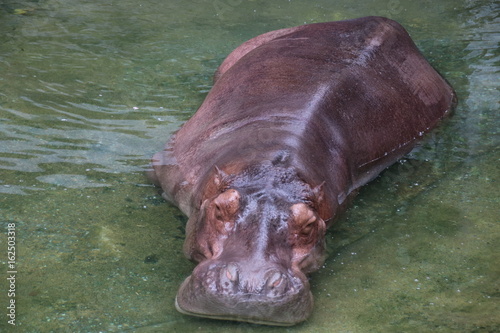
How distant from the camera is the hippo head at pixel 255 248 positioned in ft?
11.6

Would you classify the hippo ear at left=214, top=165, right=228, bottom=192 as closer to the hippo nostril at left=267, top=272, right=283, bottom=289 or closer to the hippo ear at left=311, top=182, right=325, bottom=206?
the hippo ear at left=311, top=182, right=325, bottom=206

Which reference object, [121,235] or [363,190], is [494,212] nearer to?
[363,190]

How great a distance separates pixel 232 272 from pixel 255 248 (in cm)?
23

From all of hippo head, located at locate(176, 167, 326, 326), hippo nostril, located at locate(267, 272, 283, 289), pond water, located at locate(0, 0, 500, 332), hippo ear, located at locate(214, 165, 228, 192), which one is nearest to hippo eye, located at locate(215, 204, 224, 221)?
hippo head, located at locate(176, 167, 326, 326)

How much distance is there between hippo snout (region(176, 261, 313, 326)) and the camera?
351 centimetres

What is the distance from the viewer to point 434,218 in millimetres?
5016

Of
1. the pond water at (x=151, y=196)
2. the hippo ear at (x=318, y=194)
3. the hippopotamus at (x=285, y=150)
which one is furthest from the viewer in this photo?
the hippo ear at (x=318, y=194)

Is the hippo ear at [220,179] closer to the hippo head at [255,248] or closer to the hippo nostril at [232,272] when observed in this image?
the hippo head at [255,248]

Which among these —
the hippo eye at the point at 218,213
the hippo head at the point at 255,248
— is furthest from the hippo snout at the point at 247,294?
the hippo eye at the point at 218,213

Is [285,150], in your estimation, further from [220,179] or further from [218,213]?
[218,213]

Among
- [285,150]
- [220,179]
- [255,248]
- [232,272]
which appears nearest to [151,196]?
[220,179]

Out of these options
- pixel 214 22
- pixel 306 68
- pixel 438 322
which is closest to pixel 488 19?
pixel 214 22

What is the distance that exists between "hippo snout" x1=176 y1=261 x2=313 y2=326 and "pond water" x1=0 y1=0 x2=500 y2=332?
0.14m

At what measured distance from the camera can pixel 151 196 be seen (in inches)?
201
